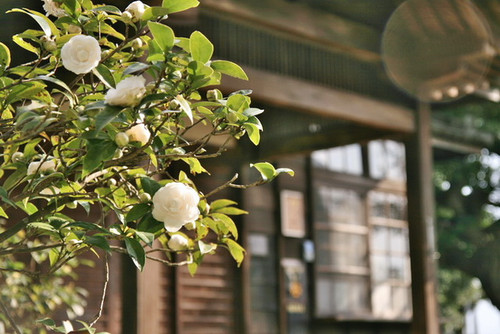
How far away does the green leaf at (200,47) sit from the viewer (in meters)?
1.55

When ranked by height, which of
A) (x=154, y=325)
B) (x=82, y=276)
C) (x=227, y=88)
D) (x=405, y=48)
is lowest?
(x=154, y=325)

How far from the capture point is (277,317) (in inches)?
344

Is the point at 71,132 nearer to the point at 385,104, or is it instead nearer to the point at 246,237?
the point at 385,104

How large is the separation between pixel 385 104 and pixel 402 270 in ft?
17.0

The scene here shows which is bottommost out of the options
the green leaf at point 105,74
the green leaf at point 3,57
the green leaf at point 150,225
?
the green leaf at point 150,225

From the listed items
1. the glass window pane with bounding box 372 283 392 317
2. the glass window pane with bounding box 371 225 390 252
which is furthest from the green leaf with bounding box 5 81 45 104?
the glass window pane with bounding box 371 225 390 252

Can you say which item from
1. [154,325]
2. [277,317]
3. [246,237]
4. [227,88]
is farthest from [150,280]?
[277,317]

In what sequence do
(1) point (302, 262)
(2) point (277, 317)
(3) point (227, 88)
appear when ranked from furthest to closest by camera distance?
1. (1) point (302, 262)
2. (2) point (277, 317)
3. (3) point (227, 88)

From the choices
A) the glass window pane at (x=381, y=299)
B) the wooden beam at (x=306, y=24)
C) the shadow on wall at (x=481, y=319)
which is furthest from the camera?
the shadow on wall at (x=481, y=319)

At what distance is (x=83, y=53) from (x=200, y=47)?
211 millimetres

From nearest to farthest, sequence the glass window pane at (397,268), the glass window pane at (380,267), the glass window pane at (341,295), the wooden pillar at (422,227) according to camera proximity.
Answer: the wooden pillar at (422,227) → the glass window pane at (341,295) → the glass window pane at (380,267) → the glass window pane at (397,268)

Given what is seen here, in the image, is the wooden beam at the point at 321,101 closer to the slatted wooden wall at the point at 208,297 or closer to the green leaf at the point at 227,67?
the slatted wooden wall at the point at 208,297

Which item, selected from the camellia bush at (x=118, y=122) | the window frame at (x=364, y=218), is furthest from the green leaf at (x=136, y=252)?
the window frame at (x=364, y=218)

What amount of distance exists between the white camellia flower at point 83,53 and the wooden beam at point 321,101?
3.27 metres
